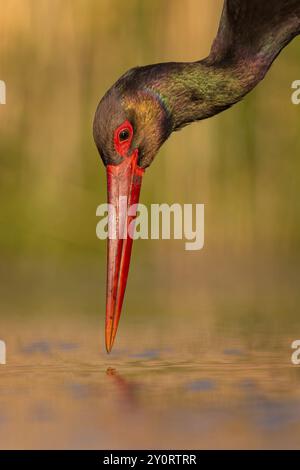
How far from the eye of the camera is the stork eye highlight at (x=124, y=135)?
293 inches

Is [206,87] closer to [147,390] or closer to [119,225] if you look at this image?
[119,225]

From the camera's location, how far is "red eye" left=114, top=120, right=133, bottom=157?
7.44 m

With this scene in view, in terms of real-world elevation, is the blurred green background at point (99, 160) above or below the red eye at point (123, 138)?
above

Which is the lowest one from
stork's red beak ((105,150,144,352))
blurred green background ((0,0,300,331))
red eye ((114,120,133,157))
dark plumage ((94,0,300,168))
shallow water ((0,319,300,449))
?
shallow water ((0,319,300,449))

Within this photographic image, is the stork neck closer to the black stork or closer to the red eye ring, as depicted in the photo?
the black stork

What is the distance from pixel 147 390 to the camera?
670cm

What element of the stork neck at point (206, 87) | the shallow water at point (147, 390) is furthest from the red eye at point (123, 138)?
the shallow water at point (147, 390)

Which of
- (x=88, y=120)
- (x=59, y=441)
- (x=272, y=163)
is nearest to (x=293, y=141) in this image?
(x=272, y=163)

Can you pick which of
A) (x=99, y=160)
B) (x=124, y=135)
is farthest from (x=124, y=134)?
(x=99, y=160)

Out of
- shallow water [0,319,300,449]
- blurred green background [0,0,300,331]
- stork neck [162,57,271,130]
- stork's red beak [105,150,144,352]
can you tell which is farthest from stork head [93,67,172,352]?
blurred green background [0,0,300,331]

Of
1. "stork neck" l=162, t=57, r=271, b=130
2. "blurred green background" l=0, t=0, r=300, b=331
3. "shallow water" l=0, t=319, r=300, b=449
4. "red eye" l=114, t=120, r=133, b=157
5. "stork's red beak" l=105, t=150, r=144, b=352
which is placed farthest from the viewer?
"blurred green background" l=0, t=0, r=300, b=331

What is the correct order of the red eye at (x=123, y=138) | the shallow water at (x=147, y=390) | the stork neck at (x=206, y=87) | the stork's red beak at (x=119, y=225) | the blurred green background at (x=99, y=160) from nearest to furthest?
the shallow water at (x=147, y=390), the red eye at (x=123, y=138), the stork's red beak at (x=119, y=225), the stork neck at (x=206, y=87), the blurred green background at (x=99, y=160)

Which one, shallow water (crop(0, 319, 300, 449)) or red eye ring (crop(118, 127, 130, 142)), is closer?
shallow water (crop(0, 319, 300, 449))

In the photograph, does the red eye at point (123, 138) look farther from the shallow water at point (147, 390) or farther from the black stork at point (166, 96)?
the shallow water at point (147, 390)
